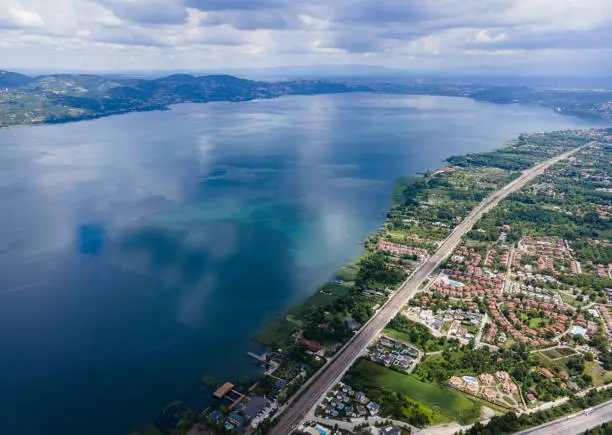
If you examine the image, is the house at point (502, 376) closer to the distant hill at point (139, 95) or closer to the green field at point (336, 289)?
the green field at point (336, 289)

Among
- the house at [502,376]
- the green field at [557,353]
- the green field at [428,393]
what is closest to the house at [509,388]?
the house at [502,376]

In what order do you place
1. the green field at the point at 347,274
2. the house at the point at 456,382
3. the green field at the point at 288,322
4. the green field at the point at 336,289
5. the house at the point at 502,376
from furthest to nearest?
the green field at the point at 347,274
the green field at the point at 336,289
the green field at the point at 288,322
the house at the point at 502,376
the house at the point at 456,382

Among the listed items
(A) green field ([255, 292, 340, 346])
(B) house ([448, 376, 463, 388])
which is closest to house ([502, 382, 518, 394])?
(B) house ([448, 376, 463, 388])

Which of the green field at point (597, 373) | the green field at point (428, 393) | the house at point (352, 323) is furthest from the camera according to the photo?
the house at point (352, 323)

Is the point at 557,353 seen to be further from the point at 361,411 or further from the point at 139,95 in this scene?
the point at 139,95

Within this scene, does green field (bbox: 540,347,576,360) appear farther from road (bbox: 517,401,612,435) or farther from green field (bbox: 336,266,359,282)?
green field (bbox: 336,266,359,282)

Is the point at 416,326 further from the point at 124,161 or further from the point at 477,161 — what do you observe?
the point at 124,161
